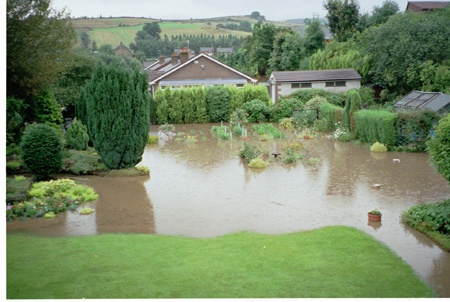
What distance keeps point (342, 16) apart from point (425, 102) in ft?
17.2

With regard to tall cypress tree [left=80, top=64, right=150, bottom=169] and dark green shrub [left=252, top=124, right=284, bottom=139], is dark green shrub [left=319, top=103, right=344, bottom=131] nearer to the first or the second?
dark green shrub [left=252, top=124, right=284, bottom=139]

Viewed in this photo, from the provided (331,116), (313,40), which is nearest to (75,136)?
(331,116)

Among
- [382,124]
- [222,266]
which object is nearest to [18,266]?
[222,266]

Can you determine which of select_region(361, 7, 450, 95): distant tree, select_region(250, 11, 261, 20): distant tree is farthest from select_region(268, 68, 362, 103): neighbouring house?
select_region(250, 11, 261, 20): distant tree

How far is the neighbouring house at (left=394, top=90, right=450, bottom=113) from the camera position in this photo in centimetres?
1540

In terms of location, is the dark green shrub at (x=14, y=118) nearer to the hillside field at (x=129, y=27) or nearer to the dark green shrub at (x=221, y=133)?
the hillside field at (x=129, y=27)

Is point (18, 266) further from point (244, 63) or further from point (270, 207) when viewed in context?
point (244, 63)

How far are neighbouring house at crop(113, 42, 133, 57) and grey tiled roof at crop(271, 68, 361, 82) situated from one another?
48.8ft

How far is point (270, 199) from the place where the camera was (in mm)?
10344

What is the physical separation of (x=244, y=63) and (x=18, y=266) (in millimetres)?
21106

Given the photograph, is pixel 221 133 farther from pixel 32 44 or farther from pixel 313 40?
pixel 32 44

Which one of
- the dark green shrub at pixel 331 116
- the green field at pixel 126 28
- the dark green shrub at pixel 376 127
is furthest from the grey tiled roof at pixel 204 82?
the green field at pixel 126 28

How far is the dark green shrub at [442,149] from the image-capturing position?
7.88 metres

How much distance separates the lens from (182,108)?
23312mm
